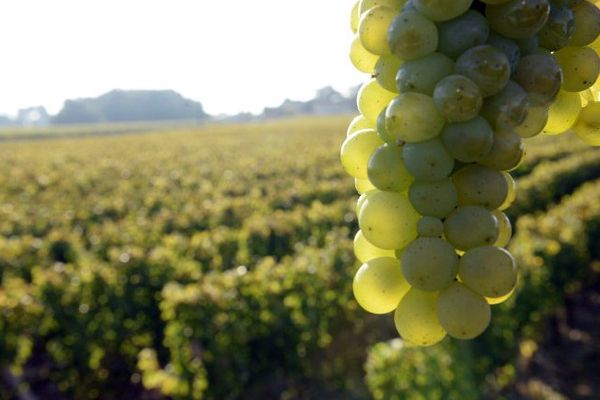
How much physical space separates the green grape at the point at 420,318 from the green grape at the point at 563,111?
1.18 ft

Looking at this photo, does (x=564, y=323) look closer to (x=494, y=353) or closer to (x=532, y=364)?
(x=532, y=364)

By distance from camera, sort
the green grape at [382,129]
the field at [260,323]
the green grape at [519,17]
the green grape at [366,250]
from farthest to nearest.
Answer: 1. the field at [260,323]
2. the green grape at [366,250]
3. the green grape at [382,129]
4. the green grape at [519,17]

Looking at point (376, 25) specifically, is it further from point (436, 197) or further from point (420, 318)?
point (420, 318)

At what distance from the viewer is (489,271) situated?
2.51ft

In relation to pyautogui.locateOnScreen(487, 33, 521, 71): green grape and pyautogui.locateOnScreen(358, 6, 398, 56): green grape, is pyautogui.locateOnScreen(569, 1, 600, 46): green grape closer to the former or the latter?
pyautogui.locateOnScreen(487, 33, 521, 71): green grape

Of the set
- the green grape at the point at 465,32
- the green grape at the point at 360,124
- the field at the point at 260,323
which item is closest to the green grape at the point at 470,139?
the green grape at the point at 465,32

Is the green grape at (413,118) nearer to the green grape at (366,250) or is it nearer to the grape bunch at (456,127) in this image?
the grape bunch at (456,127)

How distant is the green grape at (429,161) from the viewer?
78 centimetres

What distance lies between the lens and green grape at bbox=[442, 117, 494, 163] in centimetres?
74

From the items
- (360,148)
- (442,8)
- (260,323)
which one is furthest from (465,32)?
(260,323)

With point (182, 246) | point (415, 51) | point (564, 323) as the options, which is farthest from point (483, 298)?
point (564, 323)

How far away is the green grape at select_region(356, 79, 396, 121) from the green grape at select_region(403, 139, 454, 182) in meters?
0.14

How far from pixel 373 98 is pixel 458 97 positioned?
0.19m

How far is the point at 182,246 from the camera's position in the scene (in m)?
5.79
